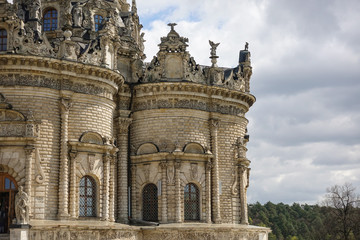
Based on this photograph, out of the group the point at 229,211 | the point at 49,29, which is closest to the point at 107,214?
the point at 229,211

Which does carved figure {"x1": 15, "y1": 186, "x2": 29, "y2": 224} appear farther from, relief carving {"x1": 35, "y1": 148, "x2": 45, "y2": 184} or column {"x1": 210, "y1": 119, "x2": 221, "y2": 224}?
column {"x1": 210, "y1": 119, "x2": 221, "y2": 224}

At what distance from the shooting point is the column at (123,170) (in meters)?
31.1

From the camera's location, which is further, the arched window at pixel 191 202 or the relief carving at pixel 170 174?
the arched window at pixel 191 202

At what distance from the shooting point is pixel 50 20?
34125mm

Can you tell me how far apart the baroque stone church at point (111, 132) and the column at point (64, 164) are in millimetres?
50

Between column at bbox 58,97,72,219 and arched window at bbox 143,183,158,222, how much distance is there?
5.63 m

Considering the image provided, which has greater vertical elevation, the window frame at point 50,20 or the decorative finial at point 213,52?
the window frame at point 50,20

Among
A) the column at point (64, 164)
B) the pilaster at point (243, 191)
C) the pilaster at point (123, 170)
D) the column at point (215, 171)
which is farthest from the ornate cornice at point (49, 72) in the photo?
the pilaster at point (243, 191)

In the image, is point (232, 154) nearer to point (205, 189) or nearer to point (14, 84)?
point (205, 189)

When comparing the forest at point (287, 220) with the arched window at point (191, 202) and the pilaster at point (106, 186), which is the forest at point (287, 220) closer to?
the arched window at point (191, 202)

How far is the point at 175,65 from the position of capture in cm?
3259

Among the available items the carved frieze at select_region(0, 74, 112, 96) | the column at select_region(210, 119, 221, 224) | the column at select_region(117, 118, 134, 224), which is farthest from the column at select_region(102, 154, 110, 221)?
the column at select_region(210, 119, 221, 224)

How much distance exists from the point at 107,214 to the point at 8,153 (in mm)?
5653

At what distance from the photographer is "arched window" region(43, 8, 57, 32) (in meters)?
33.9
